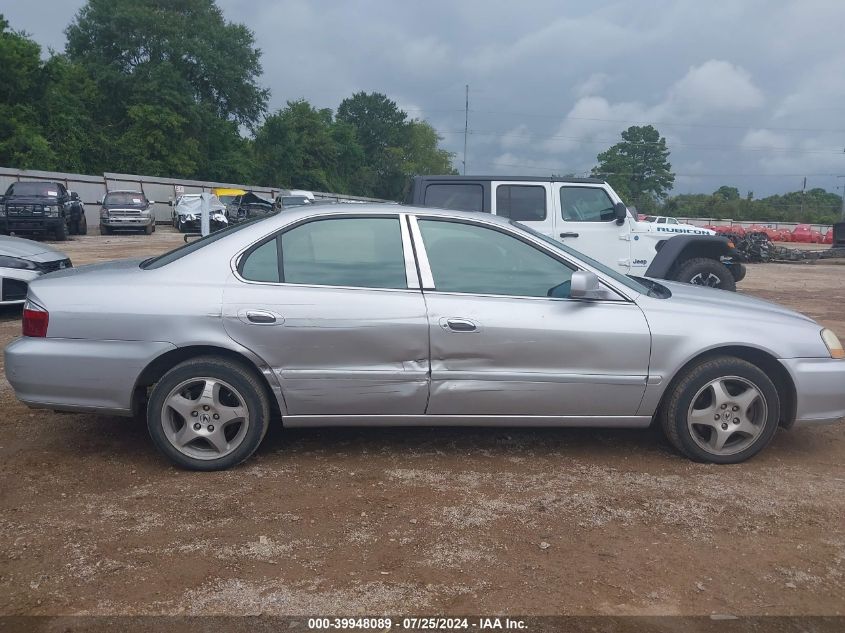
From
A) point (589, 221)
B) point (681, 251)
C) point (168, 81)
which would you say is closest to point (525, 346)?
point (589, 221)

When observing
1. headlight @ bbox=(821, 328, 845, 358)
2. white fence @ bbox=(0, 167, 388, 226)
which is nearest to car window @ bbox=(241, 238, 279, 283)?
headlight @ bbox=(821, 328, 845, 358)

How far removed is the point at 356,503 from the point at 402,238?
1546mm

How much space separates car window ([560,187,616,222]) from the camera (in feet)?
27.8

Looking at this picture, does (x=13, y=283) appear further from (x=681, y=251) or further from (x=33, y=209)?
(x=33, y=209)

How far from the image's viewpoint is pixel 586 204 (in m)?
8.53

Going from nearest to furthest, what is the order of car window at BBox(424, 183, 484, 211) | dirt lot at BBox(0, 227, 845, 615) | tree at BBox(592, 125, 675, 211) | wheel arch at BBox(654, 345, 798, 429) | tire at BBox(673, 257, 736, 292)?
1. dirt lot at BBox(0, 227, 845, 615)
2. wheel arch at BBox(654, 345, 798, 429)
3. car window at BBox(424, 183, 484, 211)
4. tire at BBox(673, 257, 736, 292)
5. tree at BBox(592, 125, 675, 211)

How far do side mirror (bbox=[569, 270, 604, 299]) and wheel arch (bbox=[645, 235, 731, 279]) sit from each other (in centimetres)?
501

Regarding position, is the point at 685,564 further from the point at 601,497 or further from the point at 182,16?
the point at 182,16

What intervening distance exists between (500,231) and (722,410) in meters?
1.65

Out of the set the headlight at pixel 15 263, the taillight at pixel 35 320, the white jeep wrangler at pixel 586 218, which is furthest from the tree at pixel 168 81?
the taillight at pixel 35 320

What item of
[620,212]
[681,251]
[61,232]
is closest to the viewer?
[620,212]

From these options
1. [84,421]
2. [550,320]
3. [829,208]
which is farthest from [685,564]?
[829,208]

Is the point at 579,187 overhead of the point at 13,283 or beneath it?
overhead

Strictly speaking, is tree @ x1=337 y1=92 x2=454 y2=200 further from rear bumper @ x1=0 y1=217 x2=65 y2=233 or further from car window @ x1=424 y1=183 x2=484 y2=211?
car window @ x1=424 y1=183 x2=484 y2=211
